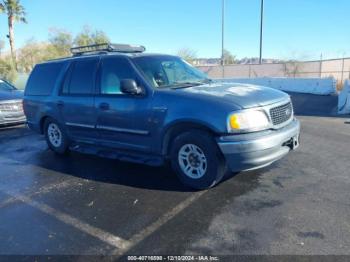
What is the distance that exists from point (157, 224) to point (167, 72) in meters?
2.50

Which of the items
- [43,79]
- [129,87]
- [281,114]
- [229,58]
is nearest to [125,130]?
[129,87]

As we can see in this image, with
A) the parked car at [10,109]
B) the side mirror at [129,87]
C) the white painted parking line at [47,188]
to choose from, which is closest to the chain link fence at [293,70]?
the parked car at [10,109]

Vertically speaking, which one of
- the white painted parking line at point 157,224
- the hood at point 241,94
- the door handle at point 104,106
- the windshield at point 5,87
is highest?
the hood at point 241,94

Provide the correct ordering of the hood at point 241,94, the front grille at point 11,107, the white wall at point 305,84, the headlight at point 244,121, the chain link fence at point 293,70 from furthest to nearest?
the chain link fence at point 293,70
the white wall at point 305,84
the front grille at point 11,107
the hood at point 241,94
the headlight at point 244,121

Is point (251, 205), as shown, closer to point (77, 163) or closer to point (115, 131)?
point (115, 131)

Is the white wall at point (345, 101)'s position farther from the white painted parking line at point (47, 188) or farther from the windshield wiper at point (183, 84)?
the white painted parking line at point (47, 188)

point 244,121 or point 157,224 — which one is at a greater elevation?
point 244,121

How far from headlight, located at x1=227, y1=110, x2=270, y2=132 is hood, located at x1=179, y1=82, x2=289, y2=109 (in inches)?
4.2

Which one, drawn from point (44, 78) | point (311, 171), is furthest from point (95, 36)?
point (311, 171)

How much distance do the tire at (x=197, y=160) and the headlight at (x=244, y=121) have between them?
1.22 feet

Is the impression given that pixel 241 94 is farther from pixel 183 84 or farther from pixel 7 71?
pixel 7 71

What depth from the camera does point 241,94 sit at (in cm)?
441

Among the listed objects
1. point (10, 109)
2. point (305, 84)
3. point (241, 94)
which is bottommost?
point (305, 84)

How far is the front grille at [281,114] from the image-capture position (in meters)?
4.34
